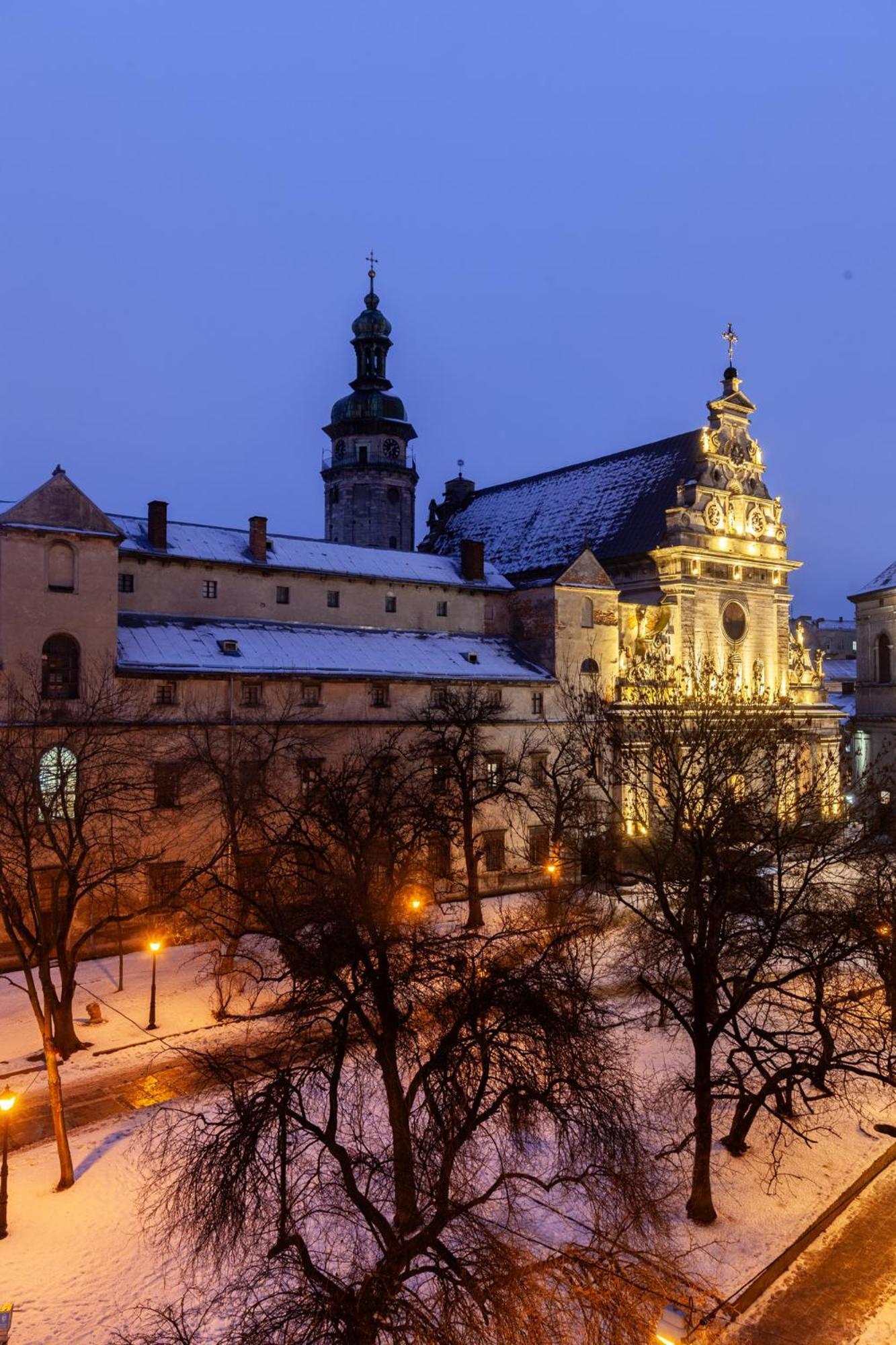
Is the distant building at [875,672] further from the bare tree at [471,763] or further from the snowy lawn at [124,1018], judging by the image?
the snowy lawn at [124,1018]

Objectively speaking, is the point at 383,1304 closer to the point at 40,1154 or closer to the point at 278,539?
the point at 40,1154

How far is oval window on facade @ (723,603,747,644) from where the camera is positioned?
186 feet

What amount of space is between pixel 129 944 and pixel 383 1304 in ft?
86.4

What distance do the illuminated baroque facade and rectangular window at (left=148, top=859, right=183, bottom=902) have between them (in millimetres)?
5223

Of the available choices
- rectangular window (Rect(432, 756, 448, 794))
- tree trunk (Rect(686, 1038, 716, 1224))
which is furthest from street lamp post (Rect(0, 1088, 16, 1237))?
rectangular window (Rect(432, 756, 448, 794))

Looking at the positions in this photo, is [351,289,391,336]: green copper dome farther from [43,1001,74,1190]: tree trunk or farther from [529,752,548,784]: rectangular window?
[43,1001,74,1190]: tree trunk

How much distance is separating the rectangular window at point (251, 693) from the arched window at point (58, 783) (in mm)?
7624

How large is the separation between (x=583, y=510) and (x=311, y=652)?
26.2 meters

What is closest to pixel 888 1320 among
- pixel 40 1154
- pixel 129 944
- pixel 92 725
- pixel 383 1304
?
pixel 383 1304

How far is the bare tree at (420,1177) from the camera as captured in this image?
1104 cm

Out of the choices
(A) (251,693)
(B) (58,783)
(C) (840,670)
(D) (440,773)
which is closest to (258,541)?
(A) (251,693)

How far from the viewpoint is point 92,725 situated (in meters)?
28.8

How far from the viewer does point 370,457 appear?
238ft

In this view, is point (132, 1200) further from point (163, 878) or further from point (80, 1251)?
point (163, 878)
